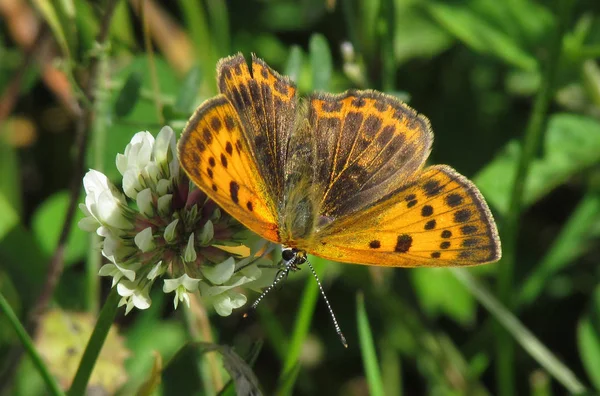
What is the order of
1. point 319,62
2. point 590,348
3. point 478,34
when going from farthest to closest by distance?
point 478,34
point 590,348
point 319,62

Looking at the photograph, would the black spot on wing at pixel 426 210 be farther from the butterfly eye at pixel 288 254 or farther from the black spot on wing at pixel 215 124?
the black spot on wing at pixel 215 124

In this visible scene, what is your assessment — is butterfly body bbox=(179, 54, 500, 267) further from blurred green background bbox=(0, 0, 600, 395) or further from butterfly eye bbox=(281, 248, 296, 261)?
blurred green background bbox=(0, 0, 600, 395)

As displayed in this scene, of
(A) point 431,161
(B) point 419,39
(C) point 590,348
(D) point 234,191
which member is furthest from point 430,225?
(B) point 419,39

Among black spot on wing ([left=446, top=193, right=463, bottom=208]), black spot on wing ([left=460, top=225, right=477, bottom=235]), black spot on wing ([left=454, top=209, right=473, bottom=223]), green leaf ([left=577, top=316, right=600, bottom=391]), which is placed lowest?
green leaf ([left=577, top=316, right=600, bottom=391])

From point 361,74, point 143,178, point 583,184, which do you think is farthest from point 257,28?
point 143,178

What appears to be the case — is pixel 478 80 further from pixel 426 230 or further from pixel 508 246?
pixel 426 230

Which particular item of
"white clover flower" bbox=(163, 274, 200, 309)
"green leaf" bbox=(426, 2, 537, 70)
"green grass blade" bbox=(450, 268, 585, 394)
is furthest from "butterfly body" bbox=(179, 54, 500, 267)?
"green leaf" bbox=(426, 2, 537, 70)

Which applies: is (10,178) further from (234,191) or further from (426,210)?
(426,210)
